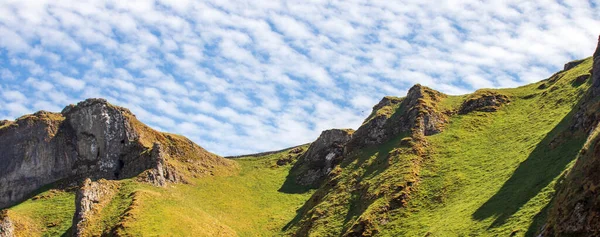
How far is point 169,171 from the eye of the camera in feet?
461

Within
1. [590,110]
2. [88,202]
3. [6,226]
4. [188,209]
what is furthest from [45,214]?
[590,110]

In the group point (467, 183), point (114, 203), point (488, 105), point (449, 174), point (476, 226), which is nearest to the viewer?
point (476, 226)

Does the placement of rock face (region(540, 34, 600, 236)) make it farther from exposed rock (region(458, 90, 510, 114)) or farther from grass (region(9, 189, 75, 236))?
grass (region(9, 189, 75, 236))

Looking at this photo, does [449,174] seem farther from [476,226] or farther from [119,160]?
[119,160]

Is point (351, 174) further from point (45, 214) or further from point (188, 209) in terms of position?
point (45, 214)

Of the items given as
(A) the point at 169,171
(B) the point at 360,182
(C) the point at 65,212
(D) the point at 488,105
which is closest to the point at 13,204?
(C) the point at 65,212

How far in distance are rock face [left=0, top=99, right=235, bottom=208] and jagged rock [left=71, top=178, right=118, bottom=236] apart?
72.6 ft

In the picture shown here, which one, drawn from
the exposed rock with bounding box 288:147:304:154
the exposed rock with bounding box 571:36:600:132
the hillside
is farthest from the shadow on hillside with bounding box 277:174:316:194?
the exposed rock with bounding box 571:36:600:132

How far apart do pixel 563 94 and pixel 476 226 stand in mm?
61958

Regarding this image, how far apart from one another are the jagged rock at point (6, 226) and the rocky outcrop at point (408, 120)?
7884cm

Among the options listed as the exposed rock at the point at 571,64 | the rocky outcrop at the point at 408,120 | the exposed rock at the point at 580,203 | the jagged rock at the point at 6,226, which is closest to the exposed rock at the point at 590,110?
the exposed rock at the point at 580,203

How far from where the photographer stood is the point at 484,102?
459 ft

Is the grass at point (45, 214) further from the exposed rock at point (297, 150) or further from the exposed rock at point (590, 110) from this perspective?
the exposed rock at point (590, 110)

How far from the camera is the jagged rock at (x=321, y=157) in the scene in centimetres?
15525
